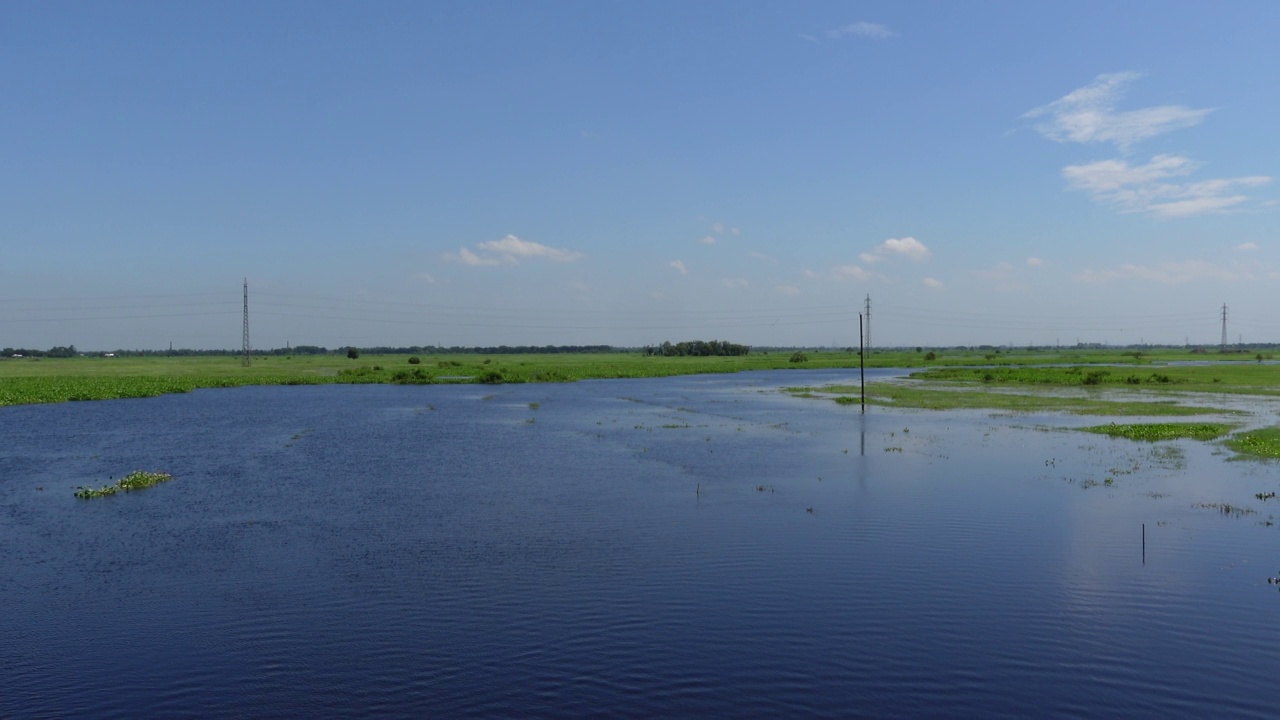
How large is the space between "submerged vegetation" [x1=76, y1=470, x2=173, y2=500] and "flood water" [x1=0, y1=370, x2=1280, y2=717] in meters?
0.68

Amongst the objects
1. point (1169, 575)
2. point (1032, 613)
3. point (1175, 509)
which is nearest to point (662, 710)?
point (1032, 613)

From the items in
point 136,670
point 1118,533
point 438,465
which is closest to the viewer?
point 136,670

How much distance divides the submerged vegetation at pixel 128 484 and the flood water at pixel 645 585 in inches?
26.8

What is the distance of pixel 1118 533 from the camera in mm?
23062

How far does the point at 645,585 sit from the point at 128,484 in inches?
922

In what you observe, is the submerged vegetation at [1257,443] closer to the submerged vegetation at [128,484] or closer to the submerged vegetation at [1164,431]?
the submerged vegetation at [1164,431]

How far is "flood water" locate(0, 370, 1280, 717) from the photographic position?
44.1ft

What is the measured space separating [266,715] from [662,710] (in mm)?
6139

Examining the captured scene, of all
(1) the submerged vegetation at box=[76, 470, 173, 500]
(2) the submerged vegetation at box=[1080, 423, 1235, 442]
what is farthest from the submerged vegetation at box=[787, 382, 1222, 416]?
(1) the submerged vegetation at box=[76, 470, 173, 500]

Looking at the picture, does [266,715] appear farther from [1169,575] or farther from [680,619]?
[1169,575]

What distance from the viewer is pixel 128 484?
3127 centimetres

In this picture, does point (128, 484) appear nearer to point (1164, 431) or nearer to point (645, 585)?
point (645, 585)

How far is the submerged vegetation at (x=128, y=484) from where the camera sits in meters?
29.5

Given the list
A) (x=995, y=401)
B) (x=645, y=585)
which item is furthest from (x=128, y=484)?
(x=995, y=401)
